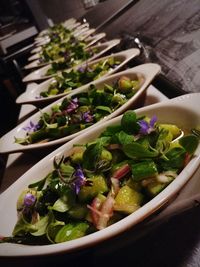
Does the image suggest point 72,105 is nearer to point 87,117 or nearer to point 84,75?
point 87,117

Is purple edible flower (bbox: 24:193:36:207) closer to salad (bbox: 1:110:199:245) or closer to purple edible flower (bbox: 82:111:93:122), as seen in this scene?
salad (bbox: 1:110:199:245)

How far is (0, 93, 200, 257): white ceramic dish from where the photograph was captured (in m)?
0.48

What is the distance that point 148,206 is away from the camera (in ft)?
1.60

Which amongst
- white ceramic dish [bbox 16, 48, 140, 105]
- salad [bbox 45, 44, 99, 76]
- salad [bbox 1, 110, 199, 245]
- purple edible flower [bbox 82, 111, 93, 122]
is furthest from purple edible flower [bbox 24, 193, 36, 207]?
salad [bbox 45, 44, 99, 76]

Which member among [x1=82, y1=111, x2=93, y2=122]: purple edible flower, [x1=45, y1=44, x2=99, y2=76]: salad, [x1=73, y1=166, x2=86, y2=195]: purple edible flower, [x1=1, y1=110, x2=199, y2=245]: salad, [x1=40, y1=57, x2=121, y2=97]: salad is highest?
[x1=73, y1=166, x2=86, y2=195]: purple edible flower

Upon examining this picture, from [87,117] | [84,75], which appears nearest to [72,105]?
[87,117]

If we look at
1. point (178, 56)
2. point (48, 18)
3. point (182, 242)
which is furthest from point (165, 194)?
point (48, 18)

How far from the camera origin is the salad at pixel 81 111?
3.32 feet

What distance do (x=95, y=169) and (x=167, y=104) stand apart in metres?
0.27

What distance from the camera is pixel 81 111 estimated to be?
1.08 m

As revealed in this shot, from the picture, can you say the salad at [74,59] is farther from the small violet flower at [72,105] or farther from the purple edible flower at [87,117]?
the purple edible flower at [87,117]

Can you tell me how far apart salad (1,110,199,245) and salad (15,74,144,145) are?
10.1 inches

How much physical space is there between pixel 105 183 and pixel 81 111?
0.46 m

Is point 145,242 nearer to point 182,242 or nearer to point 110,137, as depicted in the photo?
point 182,242
